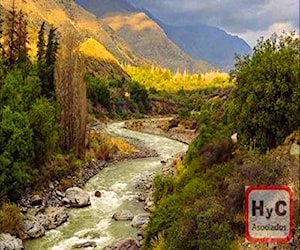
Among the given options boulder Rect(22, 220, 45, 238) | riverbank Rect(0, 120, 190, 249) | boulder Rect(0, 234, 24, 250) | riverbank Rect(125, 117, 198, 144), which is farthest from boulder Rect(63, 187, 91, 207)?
riverbank Rect(125, 117, 198, 144)

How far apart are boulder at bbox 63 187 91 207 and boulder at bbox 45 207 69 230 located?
117 centimetres

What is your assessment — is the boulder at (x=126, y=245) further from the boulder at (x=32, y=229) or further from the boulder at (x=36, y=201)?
the boulder at (x=36, y=201)

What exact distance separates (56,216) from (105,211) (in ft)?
11.4

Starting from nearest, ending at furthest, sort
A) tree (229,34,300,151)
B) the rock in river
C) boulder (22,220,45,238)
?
tree (229,34,300,151) → the rock in river → boulder (22,220,45,238)

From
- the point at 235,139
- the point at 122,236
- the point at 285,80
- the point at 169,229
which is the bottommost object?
the point at 122,236

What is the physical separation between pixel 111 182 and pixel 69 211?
8.17m

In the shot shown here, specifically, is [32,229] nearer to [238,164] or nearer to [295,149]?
[238,164]

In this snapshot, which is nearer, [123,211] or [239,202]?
[239,202]

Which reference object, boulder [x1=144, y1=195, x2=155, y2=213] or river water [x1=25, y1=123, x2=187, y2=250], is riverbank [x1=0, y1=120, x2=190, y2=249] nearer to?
boulder [x1=144, y1=195, x2=155, y2=213]

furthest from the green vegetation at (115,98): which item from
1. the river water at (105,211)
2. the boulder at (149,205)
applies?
the boulder at (149,205)

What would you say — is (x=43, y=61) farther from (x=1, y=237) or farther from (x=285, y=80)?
(x=285, y=80)

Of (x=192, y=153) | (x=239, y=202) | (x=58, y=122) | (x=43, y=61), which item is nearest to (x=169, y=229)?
(x=239, y=202)

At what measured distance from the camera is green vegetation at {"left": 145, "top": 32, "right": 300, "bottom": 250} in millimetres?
16531

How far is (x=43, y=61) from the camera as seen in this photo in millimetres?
45000
